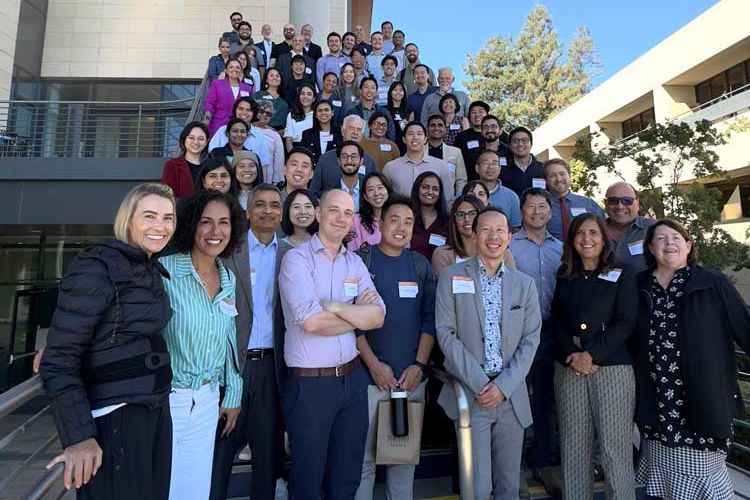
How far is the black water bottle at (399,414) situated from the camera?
8.97 feet

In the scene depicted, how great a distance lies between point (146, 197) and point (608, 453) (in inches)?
119

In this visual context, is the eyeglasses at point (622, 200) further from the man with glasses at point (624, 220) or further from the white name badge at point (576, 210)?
the white name badge at point (576, 210)

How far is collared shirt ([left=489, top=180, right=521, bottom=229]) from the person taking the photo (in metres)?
4.63

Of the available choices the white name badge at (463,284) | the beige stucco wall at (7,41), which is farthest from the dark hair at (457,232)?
the beige stucco wall at (7,41)

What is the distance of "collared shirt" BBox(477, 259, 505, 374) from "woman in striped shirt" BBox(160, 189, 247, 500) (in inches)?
59.4

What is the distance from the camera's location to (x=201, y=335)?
2129mm

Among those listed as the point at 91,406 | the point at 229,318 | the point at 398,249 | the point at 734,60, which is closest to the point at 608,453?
the point at 398,249

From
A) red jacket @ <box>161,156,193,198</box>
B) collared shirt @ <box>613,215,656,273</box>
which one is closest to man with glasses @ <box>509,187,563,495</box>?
collared shirt @ <box>613,215,656,273</box>

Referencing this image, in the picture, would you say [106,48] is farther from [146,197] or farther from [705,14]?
[705,14]

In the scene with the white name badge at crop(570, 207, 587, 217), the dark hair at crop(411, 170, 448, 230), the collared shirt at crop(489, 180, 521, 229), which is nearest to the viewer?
the dark hair at crop(411, 170, 448, 230)

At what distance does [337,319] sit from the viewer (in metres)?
2.50

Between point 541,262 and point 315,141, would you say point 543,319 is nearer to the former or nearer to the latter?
point 541,262

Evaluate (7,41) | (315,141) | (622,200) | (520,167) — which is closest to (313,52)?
(315,141)

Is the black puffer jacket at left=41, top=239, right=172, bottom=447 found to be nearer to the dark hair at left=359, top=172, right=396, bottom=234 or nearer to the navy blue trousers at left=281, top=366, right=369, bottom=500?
the navy blue trousers at left=281, top=366, right=369, bottom=500
